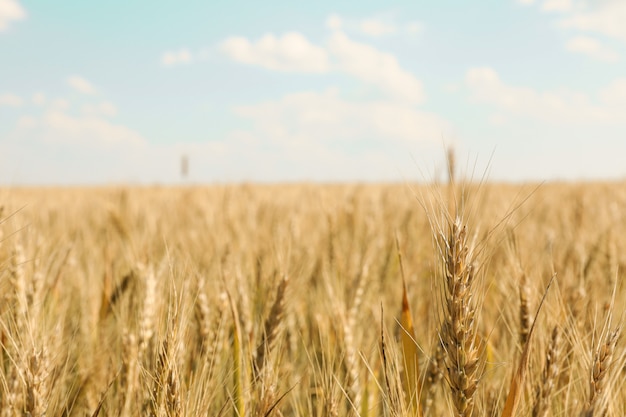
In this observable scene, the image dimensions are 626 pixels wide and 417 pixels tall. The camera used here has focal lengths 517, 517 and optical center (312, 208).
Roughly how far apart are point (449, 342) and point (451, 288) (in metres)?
0.09

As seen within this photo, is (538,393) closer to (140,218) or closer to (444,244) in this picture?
(444,244)

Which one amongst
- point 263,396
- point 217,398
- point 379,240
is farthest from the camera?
point 379,240

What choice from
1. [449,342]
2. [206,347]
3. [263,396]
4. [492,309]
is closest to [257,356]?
[206,347]

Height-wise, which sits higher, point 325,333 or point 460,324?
point 460,324

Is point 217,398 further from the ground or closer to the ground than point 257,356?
closer to the ground

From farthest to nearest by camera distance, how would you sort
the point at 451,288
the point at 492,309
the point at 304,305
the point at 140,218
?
1. the point at 140,218
2. the point at 304,305
3. the point at 492,309
4. the point at 451,288

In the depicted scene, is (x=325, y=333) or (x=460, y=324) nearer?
(x=460, y=324)

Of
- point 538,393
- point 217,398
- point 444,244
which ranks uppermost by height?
point 444,244

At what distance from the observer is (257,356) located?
3.98ft

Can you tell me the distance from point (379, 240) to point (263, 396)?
81.4 inches

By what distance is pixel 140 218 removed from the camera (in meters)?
3.47

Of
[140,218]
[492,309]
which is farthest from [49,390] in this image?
[140,218]

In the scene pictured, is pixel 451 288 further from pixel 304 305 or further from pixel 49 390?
pixel 304 305

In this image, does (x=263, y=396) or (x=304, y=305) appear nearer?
(x=263, y=396)
